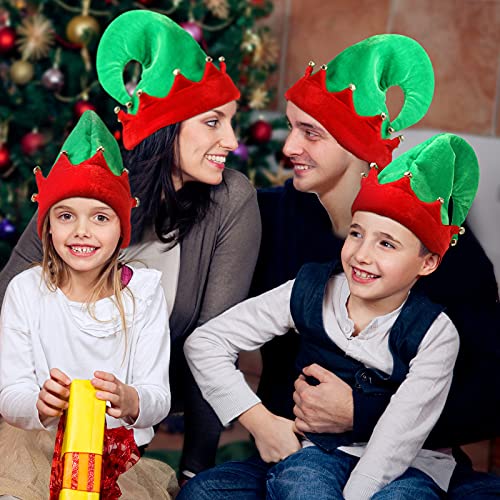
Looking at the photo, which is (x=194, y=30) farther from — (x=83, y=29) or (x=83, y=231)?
(x=83, y=231)

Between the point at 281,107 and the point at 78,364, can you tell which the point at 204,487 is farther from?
the point at 281,107

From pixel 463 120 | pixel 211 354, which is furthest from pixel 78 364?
pixel 463 120

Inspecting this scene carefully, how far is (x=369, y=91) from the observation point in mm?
1733

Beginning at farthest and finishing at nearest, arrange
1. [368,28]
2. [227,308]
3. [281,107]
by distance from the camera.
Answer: [281,107], [368,28], [227,308]

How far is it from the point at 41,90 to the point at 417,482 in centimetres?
221

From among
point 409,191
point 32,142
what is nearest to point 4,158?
point 32,142

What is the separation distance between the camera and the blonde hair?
159cm

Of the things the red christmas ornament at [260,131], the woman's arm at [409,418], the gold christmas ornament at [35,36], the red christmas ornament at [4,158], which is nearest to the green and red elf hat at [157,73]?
the woman's arm at [409,418]

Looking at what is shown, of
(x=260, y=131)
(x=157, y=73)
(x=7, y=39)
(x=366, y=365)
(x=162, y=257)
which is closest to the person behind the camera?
(x=366, y=365)

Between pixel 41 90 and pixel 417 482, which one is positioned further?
pixel 41 90

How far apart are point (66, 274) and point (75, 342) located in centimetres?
12

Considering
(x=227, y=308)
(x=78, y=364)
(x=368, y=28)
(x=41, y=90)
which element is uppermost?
(x=368, y=28)

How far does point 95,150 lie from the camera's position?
1535mm

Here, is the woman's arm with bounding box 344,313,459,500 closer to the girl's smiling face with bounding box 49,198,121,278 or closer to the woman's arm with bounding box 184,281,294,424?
the woman's arm with bounding box 184,281,294,424
